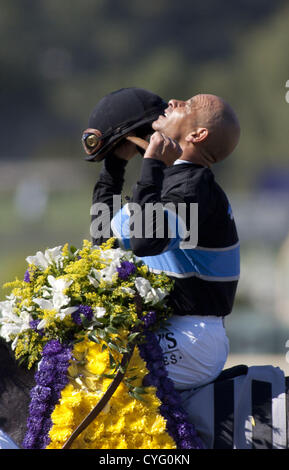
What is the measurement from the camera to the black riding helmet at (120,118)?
2992 millimetres

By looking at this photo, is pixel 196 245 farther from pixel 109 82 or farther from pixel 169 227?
pixel 109 82

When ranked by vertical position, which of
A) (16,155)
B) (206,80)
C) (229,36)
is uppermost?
(229,36)

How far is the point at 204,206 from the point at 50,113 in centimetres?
2990

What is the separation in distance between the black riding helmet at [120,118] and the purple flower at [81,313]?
0.78 meters

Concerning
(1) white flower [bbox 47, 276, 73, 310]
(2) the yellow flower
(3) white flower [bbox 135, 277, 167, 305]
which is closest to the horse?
(2) the yellow flower

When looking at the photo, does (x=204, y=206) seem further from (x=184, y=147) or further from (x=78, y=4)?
(x=78, y=4)

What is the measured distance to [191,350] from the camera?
2.65 meters

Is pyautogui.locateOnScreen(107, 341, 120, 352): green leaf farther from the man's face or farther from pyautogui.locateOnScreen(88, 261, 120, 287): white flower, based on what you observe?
the man's face

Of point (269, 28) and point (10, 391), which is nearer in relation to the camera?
point (10, 391)

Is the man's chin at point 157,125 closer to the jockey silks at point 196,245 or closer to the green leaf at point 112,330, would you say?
the jockey silks at point 196,245

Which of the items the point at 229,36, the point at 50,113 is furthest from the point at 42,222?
the point at 229,36

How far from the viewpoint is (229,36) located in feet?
105

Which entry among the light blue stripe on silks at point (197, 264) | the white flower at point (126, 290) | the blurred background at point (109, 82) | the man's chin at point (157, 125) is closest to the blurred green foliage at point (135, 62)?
the blurred background at point (109, 82)
